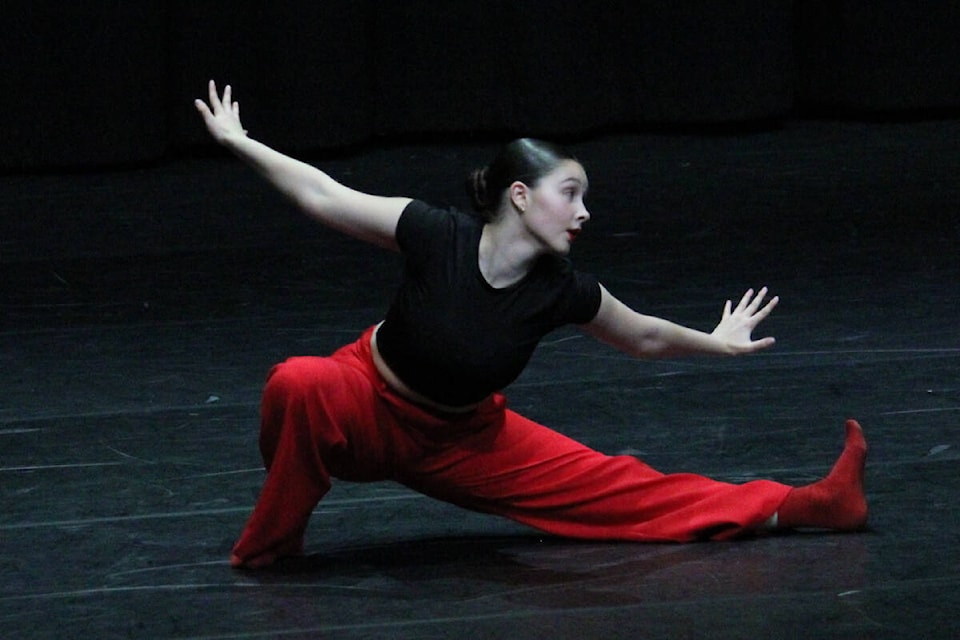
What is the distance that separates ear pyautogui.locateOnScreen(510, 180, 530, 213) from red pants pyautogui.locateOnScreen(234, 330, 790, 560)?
12.5 inches

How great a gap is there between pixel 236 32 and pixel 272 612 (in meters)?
4.10

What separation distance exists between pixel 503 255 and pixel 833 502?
66 centimetres

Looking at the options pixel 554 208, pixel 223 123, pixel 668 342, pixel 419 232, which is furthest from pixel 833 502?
pixel 223 123

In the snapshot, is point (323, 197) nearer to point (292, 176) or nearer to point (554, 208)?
point (292, 176)

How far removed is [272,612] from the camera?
233 centimetres

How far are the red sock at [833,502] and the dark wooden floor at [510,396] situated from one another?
0.11ft

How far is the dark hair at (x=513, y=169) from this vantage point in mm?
2451

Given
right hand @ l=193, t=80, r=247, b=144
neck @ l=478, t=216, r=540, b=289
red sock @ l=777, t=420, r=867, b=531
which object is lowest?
red sock @ l=777, t=420, r=867, b=531

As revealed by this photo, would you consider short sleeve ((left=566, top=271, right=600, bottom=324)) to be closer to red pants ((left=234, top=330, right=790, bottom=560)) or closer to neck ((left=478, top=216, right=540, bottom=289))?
neck ((left=478, top=216, right=540, bottom=289))

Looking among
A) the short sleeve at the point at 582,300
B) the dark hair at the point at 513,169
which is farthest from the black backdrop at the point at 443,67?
the short sleeve at the point at 582,300

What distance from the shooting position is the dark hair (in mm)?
2451

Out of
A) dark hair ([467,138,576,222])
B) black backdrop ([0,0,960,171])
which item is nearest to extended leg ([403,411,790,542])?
dark hair ([467,138,576,222])

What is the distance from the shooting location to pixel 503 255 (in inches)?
96.7

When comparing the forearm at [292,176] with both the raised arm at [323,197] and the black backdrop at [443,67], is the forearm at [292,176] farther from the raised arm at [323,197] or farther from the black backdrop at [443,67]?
the black backdrop at [443,67]
